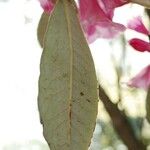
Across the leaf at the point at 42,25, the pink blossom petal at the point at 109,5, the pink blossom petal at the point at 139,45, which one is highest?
the pink blossom petal at the point at 109,5

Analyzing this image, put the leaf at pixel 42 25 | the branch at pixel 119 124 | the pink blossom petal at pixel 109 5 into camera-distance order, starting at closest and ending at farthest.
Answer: the pink blossom petal at pixel 109 5
the leaf at pixel 42 25
the branch at pixel 119 124

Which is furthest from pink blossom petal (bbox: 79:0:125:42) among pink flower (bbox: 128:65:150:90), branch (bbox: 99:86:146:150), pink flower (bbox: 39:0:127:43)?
branch (bbox: 99:86:146:150)

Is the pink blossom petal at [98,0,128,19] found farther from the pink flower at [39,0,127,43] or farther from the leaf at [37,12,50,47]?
the leaf at [37,12,50,47]

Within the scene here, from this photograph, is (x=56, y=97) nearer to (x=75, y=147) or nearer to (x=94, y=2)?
(x=75, y=147)

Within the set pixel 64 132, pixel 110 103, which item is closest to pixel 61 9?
pixel 64 132

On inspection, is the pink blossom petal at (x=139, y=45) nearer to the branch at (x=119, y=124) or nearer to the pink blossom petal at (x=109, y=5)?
the pink blossom petal at (x=109, y=5)

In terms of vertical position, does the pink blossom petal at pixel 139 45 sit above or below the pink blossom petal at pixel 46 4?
below

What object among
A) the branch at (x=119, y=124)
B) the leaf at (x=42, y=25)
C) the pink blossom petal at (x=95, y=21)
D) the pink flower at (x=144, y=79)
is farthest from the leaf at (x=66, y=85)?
the branch at (x=119, y=124)
